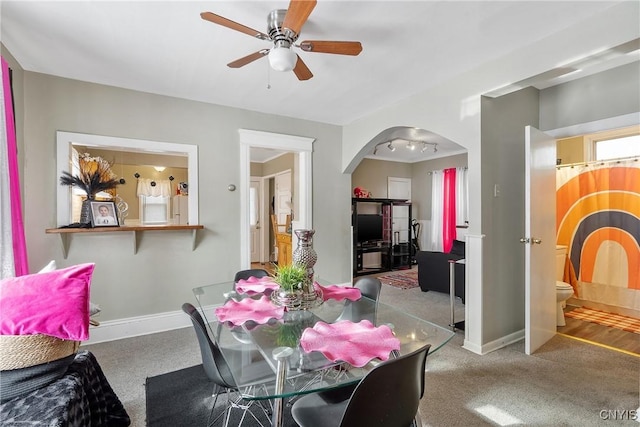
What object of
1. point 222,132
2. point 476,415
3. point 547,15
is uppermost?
point 547,15

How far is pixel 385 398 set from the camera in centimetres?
109

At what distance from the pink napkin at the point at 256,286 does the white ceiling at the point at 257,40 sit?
186cm

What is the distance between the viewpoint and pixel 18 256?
2066 millimetres

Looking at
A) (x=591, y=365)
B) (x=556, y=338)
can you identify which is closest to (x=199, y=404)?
(x=591, y=365)

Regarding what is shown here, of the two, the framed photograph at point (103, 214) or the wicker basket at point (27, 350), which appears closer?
the wicker basket at point (27, 350)

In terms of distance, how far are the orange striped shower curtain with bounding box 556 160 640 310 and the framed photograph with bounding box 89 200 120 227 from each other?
5.70 m

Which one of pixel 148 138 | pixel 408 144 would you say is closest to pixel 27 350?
pixel 148 138

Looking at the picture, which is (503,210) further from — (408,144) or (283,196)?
(283,196)

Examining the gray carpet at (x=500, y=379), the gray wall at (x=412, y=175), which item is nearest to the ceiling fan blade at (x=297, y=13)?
the gray carpet at (x=500, y=379)

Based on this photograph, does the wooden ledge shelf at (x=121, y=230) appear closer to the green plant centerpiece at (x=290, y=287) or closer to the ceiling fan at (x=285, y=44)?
the green plant centerpiece at (x=290, y=287)

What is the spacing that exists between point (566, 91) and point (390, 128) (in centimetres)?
190

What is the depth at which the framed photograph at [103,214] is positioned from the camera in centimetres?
291

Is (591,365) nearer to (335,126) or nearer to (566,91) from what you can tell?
(566,91)

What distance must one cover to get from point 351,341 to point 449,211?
6.04 m
